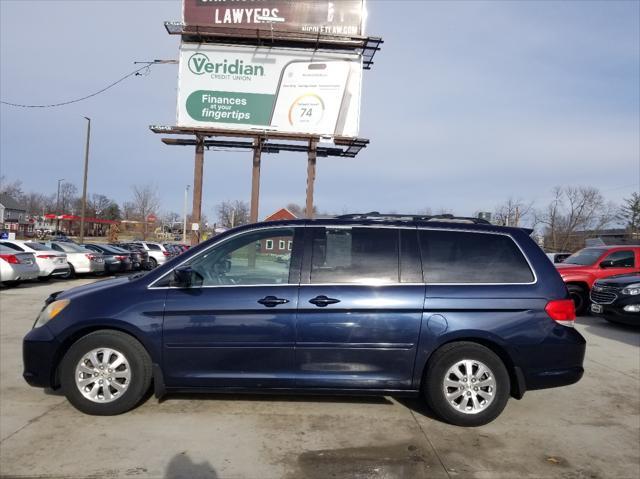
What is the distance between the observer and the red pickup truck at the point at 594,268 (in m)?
12.4

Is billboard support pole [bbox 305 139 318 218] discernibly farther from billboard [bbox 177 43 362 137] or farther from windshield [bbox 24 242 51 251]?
windshield [bbox 24 242 51 251]

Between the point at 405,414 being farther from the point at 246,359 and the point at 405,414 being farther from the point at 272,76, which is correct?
the point at 272,76

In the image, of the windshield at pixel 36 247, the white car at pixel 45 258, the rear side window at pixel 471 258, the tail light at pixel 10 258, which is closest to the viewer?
the rear side window at pixel 471 258

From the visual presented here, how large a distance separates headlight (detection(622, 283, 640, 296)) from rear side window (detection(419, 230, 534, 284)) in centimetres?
690

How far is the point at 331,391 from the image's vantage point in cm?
439

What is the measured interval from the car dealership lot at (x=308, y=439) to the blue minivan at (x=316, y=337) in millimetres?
274

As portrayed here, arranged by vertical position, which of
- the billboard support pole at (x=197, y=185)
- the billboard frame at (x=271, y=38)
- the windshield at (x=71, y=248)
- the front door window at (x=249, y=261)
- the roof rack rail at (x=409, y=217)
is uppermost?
the billboard frame at (x=271, y=38)

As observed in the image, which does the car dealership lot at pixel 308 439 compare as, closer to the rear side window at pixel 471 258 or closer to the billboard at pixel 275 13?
the rear side window at pixel 471 258

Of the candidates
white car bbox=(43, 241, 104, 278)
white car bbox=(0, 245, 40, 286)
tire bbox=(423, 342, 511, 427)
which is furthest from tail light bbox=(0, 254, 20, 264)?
tire bbox=(423, 342, 511, 427)

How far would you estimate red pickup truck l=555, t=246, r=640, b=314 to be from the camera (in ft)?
40.7

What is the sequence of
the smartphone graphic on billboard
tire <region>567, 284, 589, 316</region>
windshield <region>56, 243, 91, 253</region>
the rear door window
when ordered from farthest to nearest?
the smartphone graphic on billboard
windshield <region>56, 243, 91, 253</region>
the rear door window
tire <region>567, 284, 589, 316</region>

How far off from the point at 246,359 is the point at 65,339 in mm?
1654

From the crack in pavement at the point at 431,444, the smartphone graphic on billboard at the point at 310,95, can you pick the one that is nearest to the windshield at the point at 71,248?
the smartphone graphic on billboard at the point at 310,95

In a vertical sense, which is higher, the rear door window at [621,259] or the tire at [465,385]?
the rear door window at [621,259]
